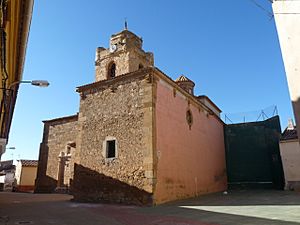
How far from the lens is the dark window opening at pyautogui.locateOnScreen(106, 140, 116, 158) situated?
11406mm

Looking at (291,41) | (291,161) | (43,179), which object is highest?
(291,41)

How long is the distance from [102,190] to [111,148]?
1800 mm

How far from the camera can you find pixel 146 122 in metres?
10.5

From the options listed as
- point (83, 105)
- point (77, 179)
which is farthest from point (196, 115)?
point (77, 179)

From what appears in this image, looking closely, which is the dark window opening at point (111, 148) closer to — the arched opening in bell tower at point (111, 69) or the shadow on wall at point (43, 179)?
the arched opening in bell tower at point (111, 69)

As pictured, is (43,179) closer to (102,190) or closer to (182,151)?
(102,190)

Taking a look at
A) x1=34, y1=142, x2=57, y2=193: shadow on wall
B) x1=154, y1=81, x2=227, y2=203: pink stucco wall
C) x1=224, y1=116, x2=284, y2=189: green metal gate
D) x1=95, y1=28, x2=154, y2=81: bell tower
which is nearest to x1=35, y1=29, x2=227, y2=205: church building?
x1=154, y1=81, x2=227, y2=203: pink stucco wall

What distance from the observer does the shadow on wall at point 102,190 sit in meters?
9.96

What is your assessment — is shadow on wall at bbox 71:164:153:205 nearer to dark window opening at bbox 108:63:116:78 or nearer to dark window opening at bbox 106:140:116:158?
dark window opening at bbox 106:140:116:158

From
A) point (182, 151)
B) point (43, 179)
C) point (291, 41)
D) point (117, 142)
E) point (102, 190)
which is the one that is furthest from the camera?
point (43, 179)

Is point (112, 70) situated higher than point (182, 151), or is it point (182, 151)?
point (112, 70)

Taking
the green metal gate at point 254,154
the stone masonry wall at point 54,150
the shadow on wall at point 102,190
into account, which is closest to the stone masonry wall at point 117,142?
the shadow on wall at point 102,190

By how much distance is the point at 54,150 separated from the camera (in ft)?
61.2

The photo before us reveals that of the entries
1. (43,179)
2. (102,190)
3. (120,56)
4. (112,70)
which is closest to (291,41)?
(102,190)
